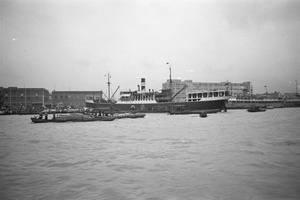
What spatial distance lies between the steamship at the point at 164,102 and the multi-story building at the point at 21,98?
29.8 meters

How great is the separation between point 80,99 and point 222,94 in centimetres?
6323

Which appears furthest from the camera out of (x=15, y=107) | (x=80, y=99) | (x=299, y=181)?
(x=80, y=99)

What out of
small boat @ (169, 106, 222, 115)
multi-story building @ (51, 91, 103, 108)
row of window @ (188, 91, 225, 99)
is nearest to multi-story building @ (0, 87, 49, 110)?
multi-story building @ (51, 91, 103, 108)

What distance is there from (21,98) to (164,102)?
197 feet

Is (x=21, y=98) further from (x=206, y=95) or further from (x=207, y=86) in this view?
(x=207, y=86)

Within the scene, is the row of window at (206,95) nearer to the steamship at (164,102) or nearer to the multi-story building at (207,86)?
the steamship at (164,102)

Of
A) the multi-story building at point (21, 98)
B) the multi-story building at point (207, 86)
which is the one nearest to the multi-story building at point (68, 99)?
the multi-story building at point (21, 98)

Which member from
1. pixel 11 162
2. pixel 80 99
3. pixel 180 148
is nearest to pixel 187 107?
pixel 180 148

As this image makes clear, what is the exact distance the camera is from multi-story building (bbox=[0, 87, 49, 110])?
3241 inches

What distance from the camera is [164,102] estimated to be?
58531mm

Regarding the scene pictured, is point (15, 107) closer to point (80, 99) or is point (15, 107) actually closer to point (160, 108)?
point (80, 99)

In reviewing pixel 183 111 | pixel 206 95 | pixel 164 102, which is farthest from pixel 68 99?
pixel 206 95

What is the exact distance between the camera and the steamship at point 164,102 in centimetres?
5328

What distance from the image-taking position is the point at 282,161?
33.0 feet
